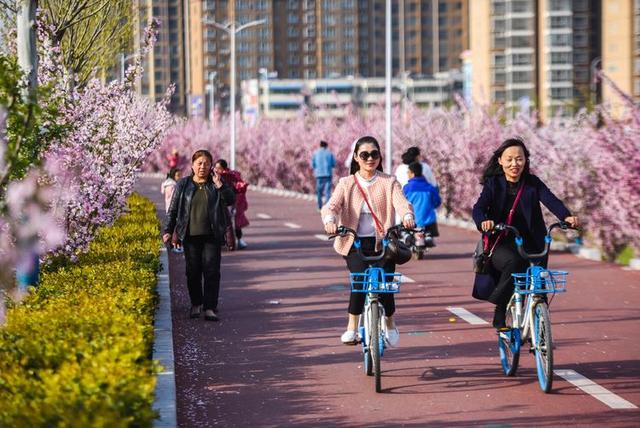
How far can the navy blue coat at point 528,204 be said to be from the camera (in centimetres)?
1017

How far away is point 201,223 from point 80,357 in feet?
20.4

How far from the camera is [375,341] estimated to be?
9.74 metres

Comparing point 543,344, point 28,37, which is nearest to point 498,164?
point 543,344

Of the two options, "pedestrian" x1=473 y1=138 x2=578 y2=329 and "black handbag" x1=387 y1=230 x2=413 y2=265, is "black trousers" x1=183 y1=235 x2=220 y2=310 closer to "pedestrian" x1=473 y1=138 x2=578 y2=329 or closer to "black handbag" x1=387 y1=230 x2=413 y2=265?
"black handbag" x1=387 y1=230 x2=413 y2=265

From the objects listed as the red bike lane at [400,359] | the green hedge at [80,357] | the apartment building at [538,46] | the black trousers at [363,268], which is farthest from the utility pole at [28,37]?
the apartment building at [538,46]

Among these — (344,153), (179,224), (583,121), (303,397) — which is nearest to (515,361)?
(303,397)

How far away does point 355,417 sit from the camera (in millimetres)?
8875

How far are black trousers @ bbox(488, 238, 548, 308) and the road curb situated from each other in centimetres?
231

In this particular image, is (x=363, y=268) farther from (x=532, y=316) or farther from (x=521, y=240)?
(x=532, y=316)

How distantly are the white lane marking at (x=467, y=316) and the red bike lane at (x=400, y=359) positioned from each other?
0.08 m

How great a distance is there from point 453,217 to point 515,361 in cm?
2254

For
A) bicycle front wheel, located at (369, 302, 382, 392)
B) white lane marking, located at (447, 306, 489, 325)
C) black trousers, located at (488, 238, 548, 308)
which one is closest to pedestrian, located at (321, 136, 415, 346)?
bicycle front wheel, located at (369, 302, 382, 392)

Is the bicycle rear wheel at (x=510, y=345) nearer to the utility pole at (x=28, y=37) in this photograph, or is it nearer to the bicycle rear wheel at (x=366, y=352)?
the bicycle rear wheel at (x=366, y=352)

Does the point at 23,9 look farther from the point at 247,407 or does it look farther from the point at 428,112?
the point at 428,112
